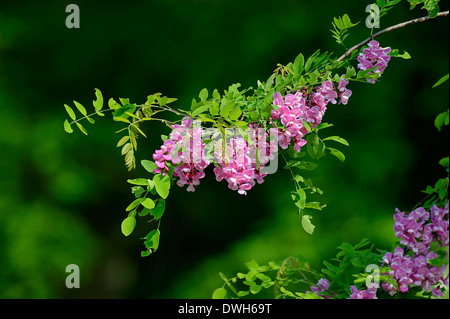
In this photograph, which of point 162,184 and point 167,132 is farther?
point 167,132

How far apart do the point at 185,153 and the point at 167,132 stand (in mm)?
1852

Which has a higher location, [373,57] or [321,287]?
[373,57]

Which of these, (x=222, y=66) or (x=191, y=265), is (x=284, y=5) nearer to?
(x=222, y=66)

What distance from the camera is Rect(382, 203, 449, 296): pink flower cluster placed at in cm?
115

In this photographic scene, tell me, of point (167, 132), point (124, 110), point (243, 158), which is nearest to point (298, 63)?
point (243, 158)

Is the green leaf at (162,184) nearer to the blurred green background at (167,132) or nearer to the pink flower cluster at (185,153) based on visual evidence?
the pink flower cluster at (185,153)

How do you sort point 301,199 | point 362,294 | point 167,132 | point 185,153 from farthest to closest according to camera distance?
point 167,132 → point 362,294 → point 301,199 → point 185,153

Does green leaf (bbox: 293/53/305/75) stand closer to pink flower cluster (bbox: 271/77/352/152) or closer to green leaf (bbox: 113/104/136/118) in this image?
pink flower cluster (bbox: 271/77/352/152)

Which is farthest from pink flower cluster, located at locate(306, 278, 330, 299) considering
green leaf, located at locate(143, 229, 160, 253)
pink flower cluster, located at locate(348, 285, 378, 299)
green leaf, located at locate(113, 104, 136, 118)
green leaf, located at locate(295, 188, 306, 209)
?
green leaf, located at locate(113, 104, 136, 118)

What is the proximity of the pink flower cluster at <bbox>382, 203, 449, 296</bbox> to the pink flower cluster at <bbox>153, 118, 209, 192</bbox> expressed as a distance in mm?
452

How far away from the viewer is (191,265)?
2.89 meters

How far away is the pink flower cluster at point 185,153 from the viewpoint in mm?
933

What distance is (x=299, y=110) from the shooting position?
38.9 inches

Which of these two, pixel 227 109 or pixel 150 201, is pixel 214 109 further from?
pixel 150 201
